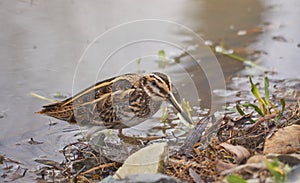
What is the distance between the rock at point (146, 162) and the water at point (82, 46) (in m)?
1.31

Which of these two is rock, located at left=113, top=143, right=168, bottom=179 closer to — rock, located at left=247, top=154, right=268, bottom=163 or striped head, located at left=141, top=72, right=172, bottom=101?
striped head, located at left=141, top=72, right=172, bottom=101

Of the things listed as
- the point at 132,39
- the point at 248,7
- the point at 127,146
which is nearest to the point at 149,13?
the point at 132,39

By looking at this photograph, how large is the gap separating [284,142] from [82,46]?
14.8ft

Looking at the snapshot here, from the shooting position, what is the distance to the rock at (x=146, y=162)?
4816mm

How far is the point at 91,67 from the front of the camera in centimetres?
813

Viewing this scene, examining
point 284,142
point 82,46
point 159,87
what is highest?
point 82,46

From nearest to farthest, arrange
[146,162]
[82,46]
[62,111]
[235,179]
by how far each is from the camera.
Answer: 1. [235,179]
2. [146,162]
3. [62,111]
4. [82,46]

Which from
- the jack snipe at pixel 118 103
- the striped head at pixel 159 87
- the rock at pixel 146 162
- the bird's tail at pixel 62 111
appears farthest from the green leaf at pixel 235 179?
the bird's tail at pixel 62 111

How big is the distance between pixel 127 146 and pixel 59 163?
699 millimetres

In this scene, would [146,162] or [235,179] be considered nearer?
[235,179]

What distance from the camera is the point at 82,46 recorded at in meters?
8.83

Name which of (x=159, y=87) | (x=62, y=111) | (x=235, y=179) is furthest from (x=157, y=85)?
(x=235, y=179)

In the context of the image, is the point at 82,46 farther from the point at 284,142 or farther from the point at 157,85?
the point at 284,142

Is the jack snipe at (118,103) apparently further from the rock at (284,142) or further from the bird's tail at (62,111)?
the rock at (284,142)
